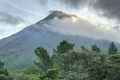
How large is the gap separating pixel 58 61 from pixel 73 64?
22718 millimetres

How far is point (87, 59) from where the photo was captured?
58125mm

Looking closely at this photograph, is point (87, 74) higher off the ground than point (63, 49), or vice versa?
point (63, 49)

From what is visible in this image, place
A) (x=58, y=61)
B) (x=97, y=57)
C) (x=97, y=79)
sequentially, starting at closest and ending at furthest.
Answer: (x=97, y=79) → (x=97, y=57) → (x=58, y=61)

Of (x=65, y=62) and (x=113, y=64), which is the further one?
(x=65, y=62)

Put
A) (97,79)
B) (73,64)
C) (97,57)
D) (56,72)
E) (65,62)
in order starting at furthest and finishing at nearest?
(56,72), (65,62), (73,64), (97,57), (97,79)

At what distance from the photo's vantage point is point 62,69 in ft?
246

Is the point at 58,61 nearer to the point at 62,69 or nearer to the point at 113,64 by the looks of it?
the point at 62,69

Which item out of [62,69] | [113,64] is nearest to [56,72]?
[62,69]

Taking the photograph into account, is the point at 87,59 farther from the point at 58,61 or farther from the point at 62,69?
the point at 58,61

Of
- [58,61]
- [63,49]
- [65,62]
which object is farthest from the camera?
[63,49]

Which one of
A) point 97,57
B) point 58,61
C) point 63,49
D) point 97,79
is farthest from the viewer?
A: point 63,49

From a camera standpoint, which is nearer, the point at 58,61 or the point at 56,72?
the point at 56,72

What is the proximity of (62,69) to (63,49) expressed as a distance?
2156 cm

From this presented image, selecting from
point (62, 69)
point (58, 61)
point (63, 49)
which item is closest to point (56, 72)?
point (62, 69)
